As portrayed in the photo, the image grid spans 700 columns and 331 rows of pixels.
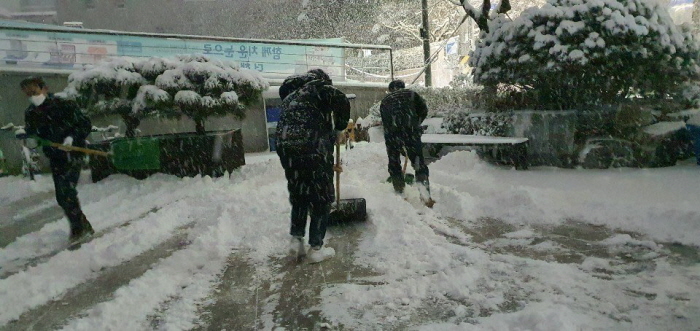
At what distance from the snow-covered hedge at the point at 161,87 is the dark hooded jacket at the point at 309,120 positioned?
15.7 feet

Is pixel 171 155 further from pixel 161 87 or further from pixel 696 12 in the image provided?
pixel 696 12

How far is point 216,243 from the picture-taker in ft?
14.3

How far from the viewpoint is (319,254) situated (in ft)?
12.4

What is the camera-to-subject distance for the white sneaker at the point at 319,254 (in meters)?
3.76

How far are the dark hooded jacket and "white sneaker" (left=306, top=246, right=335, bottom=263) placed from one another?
0.77 metres

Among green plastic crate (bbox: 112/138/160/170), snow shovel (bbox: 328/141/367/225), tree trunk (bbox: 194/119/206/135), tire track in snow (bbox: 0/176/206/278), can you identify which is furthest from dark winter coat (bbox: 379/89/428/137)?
green plastic crate (bbox: 112/138/160/170)

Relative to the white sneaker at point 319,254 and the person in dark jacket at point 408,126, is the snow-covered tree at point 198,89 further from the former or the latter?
the white sneaker at point 319,254

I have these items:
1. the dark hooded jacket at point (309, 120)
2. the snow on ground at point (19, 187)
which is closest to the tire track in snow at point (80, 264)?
the dark hooded jacket at point (309, 120)

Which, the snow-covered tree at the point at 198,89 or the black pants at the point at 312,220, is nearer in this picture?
the black pants at the point at 312,220

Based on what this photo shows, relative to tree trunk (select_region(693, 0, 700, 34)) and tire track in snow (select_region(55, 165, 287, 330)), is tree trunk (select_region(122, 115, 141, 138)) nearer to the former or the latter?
tire track in snow (select_region(55, 165, 287, 330))

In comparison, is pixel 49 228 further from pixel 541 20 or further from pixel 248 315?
pixel 541 20

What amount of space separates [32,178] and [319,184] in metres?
8.64

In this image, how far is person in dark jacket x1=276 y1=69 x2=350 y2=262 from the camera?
11.9ft

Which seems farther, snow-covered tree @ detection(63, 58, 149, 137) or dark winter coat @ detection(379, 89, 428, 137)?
snow-covered tree @ detection(63, 58, 149, 137)
